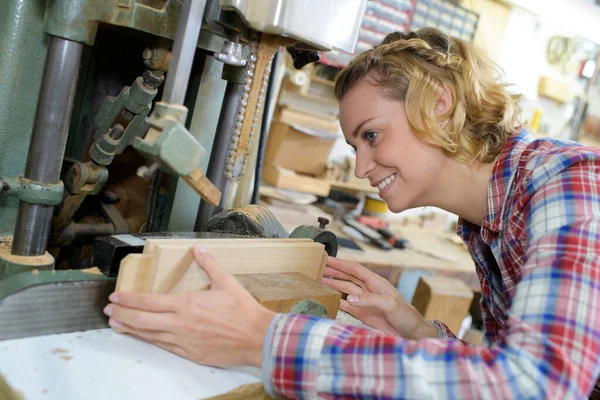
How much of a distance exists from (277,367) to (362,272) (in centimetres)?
54

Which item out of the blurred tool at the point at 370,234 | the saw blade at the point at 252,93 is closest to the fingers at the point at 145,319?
the saw blade at the point at 252,93

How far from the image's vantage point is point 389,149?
1.16 m

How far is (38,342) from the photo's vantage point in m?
0.78

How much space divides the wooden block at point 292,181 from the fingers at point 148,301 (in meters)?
2.16

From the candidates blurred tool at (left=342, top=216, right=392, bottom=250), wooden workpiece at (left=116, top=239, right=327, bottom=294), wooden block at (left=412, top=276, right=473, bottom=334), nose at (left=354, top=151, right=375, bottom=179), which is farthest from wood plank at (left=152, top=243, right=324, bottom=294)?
blurred tool at (left=342, top=216, right=392, bottom=250)

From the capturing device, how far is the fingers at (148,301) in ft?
2.63

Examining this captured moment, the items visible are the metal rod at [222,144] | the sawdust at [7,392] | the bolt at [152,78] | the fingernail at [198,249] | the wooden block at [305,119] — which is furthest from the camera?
the wooden block at [305,119]

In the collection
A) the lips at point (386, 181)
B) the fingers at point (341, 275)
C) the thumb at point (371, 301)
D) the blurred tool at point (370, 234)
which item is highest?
the lips at point (386, 181)

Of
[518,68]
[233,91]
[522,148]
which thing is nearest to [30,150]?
[233,91]

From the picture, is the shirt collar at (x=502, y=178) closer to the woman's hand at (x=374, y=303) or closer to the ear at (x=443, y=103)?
the ear at (x=443, y=103)

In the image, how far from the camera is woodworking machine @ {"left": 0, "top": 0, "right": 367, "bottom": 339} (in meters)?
0.78

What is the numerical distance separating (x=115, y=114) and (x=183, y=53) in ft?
1.22

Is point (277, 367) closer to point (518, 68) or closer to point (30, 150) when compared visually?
point (30, 150)

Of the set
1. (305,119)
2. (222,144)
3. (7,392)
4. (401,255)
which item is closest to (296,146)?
(305,119)
